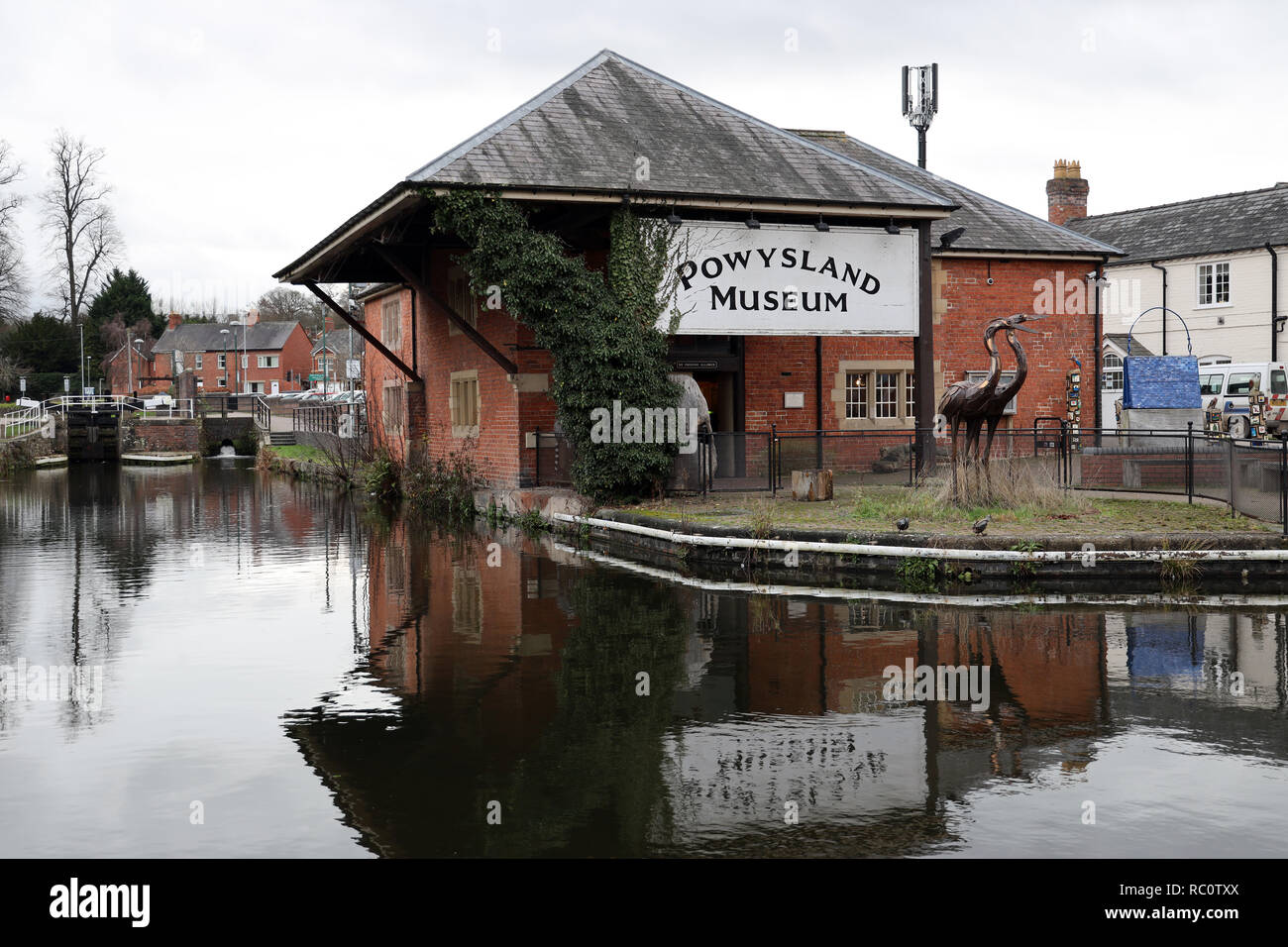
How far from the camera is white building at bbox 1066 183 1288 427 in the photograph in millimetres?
35500

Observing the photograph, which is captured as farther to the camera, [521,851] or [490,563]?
[490,563]

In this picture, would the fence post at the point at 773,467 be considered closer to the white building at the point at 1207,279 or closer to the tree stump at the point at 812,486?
the tree stump at the point at 812,486

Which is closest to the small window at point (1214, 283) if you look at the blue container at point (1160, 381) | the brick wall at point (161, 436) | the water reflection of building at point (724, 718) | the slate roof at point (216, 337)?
the blue container at point (1160, 381)

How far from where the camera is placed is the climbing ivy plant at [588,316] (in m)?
17.1

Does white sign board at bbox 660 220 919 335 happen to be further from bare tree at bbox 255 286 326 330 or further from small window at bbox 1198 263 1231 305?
bare tree at bbox 255 286 326 330

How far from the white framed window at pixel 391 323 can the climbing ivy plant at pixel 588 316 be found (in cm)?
1343

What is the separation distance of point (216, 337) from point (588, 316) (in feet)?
299

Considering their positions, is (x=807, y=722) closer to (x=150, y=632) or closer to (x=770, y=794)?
(x=770, y=794)

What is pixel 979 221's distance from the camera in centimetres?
2539

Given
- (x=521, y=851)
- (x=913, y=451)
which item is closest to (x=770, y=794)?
(x=521, y=851)

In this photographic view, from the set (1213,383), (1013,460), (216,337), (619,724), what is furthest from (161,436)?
(216,337)

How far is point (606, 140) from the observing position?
61.4 ft

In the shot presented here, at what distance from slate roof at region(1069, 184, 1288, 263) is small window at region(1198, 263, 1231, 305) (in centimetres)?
49
